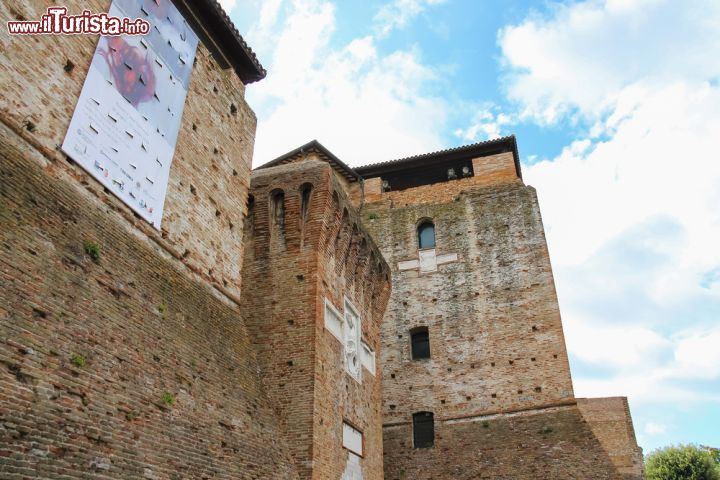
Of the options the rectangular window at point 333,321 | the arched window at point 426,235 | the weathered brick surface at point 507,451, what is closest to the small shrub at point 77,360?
the rectangular window at point 333,321

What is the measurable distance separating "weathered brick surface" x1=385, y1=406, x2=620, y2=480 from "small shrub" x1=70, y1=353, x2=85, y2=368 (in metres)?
13.1

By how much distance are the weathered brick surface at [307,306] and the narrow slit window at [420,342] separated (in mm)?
6332

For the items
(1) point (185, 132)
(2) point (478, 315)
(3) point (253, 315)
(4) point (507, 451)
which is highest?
(2) point (478, 315)

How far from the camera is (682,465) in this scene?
26094mm

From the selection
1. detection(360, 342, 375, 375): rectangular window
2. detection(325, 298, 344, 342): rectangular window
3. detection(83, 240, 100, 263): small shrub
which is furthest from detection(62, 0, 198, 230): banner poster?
detection(360, 342, 375, 375): rectangular window

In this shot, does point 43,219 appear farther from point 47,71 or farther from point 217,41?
point 217,41

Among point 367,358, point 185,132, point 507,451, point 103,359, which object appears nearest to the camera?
point 103,359

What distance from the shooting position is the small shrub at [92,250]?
6.90m

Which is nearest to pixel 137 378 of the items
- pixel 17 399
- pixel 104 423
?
pixel 104 423

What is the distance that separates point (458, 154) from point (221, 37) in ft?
42.4

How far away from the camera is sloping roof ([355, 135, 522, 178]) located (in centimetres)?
2258

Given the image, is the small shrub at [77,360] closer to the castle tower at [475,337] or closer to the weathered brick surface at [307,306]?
the weathered brick surface at [307,306]

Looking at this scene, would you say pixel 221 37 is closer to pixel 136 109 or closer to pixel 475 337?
pixel 136 109

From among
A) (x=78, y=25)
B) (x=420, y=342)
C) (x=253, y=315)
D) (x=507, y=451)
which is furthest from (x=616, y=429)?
(x=78, y=25)
